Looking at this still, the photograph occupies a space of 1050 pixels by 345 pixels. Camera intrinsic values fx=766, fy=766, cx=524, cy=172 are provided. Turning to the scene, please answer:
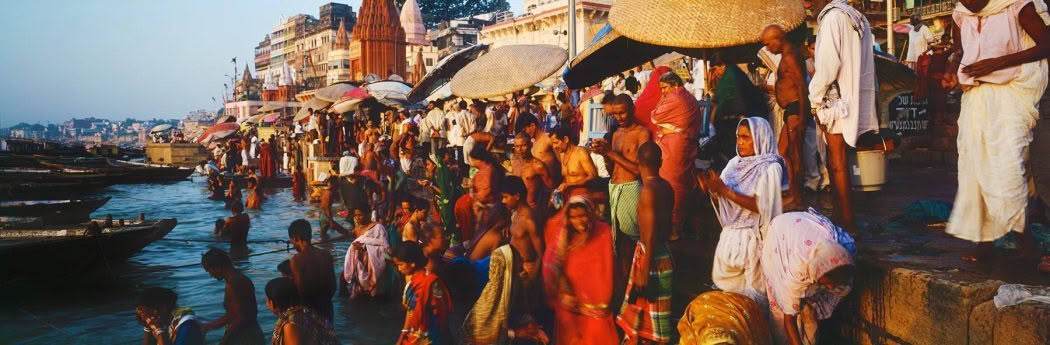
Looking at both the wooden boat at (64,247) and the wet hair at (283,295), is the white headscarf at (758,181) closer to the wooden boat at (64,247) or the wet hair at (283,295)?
the wet hair at (283,295)

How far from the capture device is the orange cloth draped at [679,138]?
530cm

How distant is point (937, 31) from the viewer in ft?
64.4

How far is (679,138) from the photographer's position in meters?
5.32

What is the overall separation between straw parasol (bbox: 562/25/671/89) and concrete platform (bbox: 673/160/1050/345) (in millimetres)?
2173

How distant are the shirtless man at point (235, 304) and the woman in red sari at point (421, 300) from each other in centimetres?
151

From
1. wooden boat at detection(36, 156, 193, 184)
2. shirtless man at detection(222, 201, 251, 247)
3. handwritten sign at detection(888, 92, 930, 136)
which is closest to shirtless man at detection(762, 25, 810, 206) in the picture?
handwritten sign at detection(888, 92, 930, 136)

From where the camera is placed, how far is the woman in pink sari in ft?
17.4

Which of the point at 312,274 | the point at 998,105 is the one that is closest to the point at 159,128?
the point at 312,274

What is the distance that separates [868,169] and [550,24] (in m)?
37.0

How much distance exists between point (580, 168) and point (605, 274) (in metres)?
1.74

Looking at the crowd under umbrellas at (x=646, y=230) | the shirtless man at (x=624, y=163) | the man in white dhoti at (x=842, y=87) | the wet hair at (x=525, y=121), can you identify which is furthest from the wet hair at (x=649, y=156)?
the wet hair at (x=525, y=121)

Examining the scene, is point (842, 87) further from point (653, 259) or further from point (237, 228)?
point (237, 228)

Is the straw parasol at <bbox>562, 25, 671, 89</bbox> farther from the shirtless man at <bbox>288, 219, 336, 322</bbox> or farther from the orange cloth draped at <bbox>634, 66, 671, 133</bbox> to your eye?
the shirtless man at <bbox>288, 219, 336, 322</bbox>

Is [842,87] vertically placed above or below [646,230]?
above
